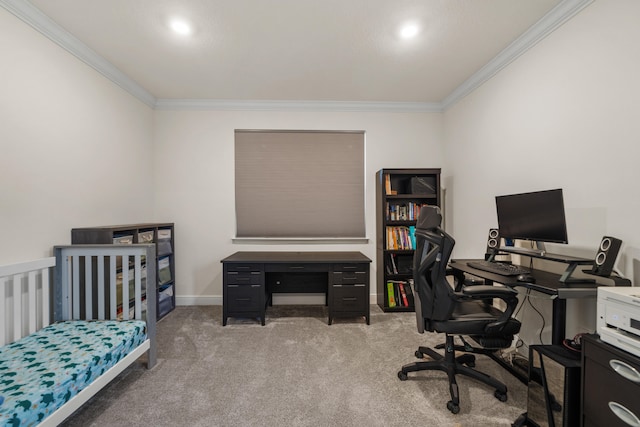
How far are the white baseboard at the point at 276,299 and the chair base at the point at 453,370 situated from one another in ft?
5.45

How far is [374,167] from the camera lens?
11.8 feet

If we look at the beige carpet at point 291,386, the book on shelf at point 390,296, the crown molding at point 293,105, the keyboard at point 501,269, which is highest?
the crown molding at point 293,105

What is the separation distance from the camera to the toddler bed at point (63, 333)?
1.25 m

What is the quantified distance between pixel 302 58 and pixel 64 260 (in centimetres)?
269

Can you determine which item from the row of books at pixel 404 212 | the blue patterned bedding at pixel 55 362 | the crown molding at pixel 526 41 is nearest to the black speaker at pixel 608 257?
the crown molding at pixel 526 41

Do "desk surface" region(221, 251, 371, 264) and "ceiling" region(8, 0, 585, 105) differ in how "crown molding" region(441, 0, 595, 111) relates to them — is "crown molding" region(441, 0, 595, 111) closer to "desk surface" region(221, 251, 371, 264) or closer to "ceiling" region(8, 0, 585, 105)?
"ceiling" region(8, 0, 585, 105)

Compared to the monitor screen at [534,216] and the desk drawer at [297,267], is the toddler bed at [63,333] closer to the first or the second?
the desk drawer at [297,267]

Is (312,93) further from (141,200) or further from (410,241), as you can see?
(141,200)

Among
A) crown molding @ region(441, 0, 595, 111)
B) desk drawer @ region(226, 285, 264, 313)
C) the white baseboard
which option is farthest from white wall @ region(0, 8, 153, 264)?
crown molding @ region(441, 0, 595, 111)

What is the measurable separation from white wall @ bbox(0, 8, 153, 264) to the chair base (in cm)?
301

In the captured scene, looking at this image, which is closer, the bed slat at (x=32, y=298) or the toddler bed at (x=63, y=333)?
the toddler bed at (x=63, y=333)

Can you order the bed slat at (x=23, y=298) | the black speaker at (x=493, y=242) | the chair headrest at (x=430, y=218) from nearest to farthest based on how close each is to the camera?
the bed slat at (x=23, y=298), the chair headrest at (x=430, y=218), the black speaker at (x=493, y=242)

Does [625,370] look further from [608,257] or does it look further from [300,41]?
[300,41]

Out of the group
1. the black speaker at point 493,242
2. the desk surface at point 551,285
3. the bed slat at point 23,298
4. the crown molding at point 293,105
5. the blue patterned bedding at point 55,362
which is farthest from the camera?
the crown molding at point 293,105
